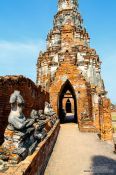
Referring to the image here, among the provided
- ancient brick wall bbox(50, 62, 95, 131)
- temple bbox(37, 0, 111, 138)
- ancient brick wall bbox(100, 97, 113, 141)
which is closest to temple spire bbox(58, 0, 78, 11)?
temple bbox(37, 0, 111, 138)

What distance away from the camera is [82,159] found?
7477mm

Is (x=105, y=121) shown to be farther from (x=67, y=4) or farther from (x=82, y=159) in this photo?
(x=67, y=4)

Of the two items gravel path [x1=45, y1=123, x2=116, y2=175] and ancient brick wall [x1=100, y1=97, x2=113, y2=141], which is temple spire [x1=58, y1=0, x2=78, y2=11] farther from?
gravel path [x1=45, y1=123, x2=116, y2=175]

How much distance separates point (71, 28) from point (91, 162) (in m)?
23.8

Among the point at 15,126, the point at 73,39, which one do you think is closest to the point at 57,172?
the point at 15,126

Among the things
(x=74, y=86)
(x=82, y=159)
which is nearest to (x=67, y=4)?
(x=74, y=86)

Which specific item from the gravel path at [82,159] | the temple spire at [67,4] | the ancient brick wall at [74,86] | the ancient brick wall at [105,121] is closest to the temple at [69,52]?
the temple spire at [67,4]

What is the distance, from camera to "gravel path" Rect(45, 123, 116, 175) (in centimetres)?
626

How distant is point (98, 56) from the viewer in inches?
1240

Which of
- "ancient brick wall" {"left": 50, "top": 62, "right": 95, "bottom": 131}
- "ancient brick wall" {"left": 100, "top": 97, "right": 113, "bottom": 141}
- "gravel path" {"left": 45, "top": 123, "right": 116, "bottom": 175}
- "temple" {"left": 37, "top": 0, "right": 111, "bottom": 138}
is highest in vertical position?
"temple" {"left": 37, "top": 0, "right": 111, "bottom": 138}

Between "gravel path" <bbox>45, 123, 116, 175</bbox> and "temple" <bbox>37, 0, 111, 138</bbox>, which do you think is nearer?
"gravel path" <bbox>45, 123, 116, 175</bbox>

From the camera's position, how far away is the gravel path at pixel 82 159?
626 cm

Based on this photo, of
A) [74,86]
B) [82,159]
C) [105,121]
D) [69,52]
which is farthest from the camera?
[69,52]

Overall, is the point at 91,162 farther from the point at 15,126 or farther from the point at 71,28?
the point at 71,28
